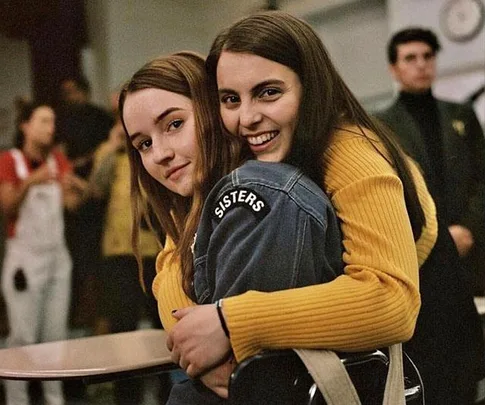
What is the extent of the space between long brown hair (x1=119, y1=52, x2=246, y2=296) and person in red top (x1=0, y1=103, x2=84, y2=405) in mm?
444

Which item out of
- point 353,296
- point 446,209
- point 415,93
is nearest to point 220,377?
point 353,296

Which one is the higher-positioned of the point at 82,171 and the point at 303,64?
the point at 303,64

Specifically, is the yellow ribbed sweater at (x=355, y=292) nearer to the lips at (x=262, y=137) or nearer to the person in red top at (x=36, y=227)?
the lips at (x=262, y=137)

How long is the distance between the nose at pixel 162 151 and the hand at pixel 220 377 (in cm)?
28

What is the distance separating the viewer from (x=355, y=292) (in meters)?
0.75

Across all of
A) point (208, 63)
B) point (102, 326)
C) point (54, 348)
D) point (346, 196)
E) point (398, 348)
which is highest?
point (208, 63)

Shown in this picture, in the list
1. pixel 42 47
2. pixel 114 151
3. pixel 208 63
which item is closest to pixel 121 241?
pixel 114 151

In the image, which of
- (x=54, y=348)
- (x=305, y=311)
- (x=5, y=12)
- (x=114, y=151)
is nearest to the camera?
(x=305, y=311)

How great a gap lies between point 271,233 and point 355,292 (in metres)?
0.10

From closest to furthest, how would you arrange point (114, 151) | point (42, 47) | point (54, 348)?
point (54, 348) < point (114, 151) < point (42, 47)

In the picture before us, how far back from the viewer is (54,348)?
1153mm

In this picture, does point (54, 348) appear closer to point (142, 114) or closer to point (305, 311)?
point (142, 114)

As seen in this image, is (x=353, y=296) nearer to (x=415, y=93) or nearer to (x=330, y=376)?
(x=330, y=376)

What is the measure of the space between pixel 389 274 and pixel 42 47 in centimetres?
91
